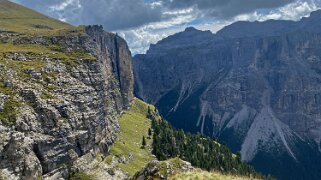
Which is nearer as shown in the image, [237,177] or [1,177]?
[237,177]

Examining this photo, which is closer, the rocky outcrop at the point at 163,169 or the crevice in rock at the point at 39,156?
the rocky outcrop at the point at 163,169

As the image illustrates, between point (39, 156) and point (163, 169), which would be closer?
point (163, 169)

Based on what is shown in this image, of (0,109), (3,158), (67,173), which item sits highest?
(0,109)

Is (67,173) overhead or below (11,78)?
below

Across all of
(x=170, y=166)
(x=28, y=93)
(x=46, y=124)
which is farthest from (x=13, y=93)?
(x=170, y=166)

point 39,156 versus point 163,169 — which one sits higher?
point 163,169

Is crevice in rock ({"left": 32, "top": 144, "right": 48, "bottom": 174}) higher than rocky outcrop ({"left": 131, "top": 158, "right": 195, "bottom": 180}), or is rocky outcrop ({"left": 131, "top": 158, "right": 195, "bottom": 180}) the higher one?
rocky outcrop ({"left": 131, "top": 158, "right": 195, "bottom": 180})

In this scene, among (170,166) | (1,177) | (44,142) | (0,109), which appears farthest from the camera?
(44,142)

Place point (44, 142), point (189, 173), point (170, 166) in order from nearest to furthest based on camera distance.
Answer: point (189, 173) < point (170, 166) < point (44, 142)

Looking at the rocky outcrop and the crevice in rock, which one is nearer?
the rocky outcrop

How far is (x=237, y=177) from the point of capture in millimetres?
45500

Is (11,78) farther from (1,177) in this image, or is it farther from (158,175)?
(158,175)

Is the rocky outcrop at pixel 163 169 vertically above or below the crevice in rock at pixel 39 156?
above

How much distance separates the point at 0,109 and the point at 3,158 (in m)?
21.2
